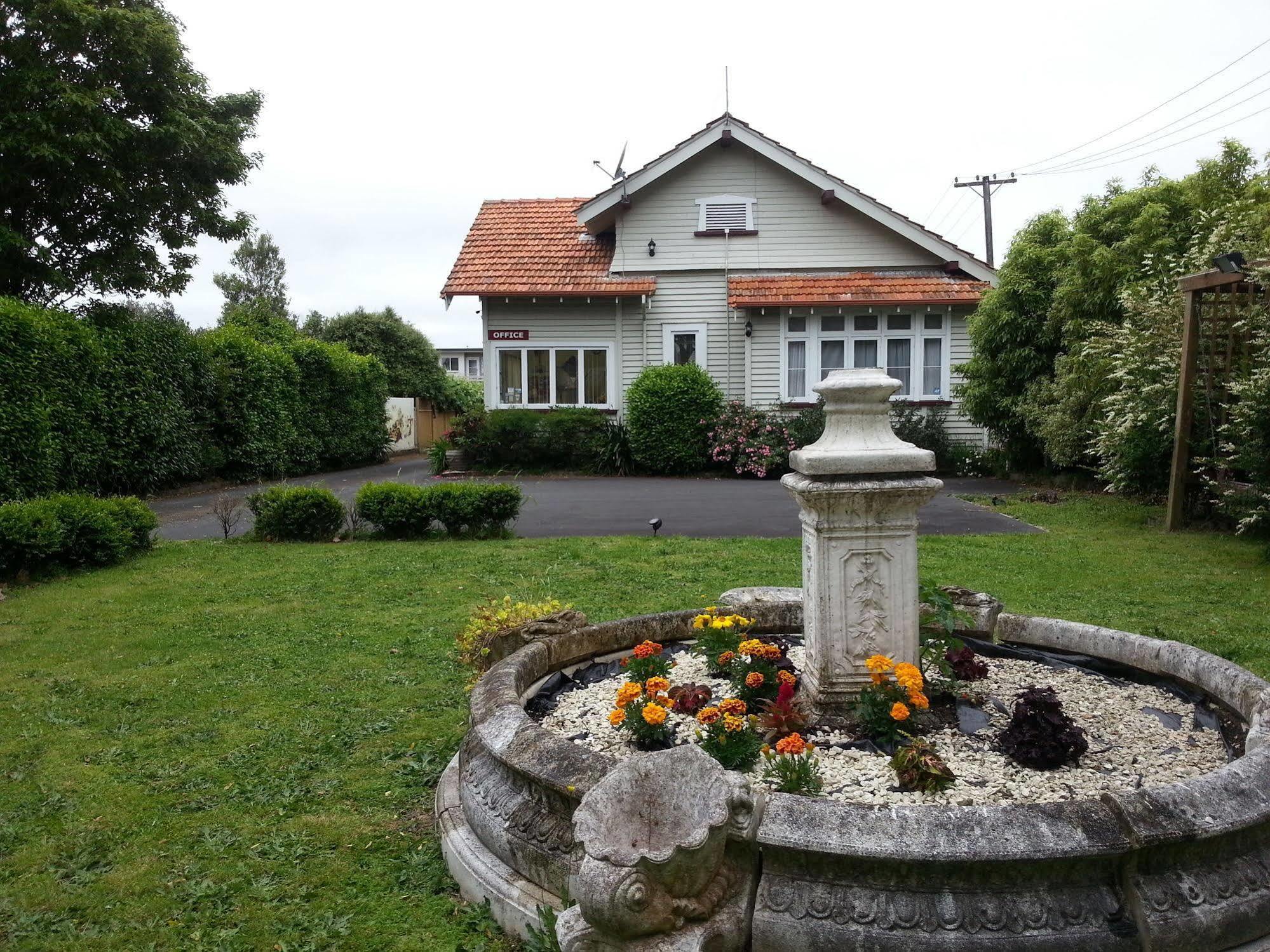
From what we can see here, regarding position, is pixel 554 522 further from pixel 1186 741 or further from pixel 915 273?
pixel 915 273

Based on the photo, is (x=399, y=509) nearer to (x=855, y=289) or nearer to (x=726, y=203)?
(x=855, y=289)

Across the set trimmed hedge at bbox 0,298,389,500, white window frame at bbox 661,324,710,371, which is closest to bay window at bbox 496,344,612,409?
white window frame at bbox 661,324,710,371

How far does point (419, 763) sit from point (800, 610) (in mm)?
2333

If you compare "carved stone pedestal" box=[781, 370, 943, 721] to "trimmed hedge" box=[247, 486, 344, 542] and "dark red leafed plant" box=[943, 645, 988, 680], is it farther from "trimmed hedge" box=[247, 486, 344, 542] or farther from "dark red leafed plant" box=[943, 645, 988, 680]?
"trimmed hedge" box=[247, 486, 344, 542]

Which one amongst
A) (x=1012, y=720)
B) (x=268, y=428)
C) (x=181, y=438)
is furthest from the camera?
(x=268, y=428)

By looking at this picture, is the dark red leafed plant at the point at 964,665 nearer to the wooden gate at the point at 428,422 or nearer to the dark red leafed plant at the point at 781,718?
the dark red leafed plant at the point at 781,718

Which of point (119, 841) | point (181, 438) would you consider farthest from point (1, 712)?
point (181, 438)

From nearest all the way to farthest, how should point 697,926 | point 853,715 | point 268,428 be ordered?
point 697,926 < point 853,715 < point 268,428

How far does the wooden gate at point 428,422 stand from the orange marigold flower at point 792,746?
28718 millimetres

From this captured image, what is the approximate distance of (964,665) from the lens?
4.28 metres

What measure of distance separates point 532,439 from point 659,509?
5.92m

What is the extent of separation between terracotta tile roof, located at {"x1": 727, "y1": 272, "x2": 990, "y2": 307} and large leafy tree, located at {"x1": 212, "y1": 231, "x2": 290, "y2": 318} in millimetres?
35788

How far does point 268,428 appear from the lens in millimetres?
19109

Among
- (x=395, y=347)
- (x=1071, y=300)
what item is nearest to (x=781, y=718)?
(x=1071, y=300)
